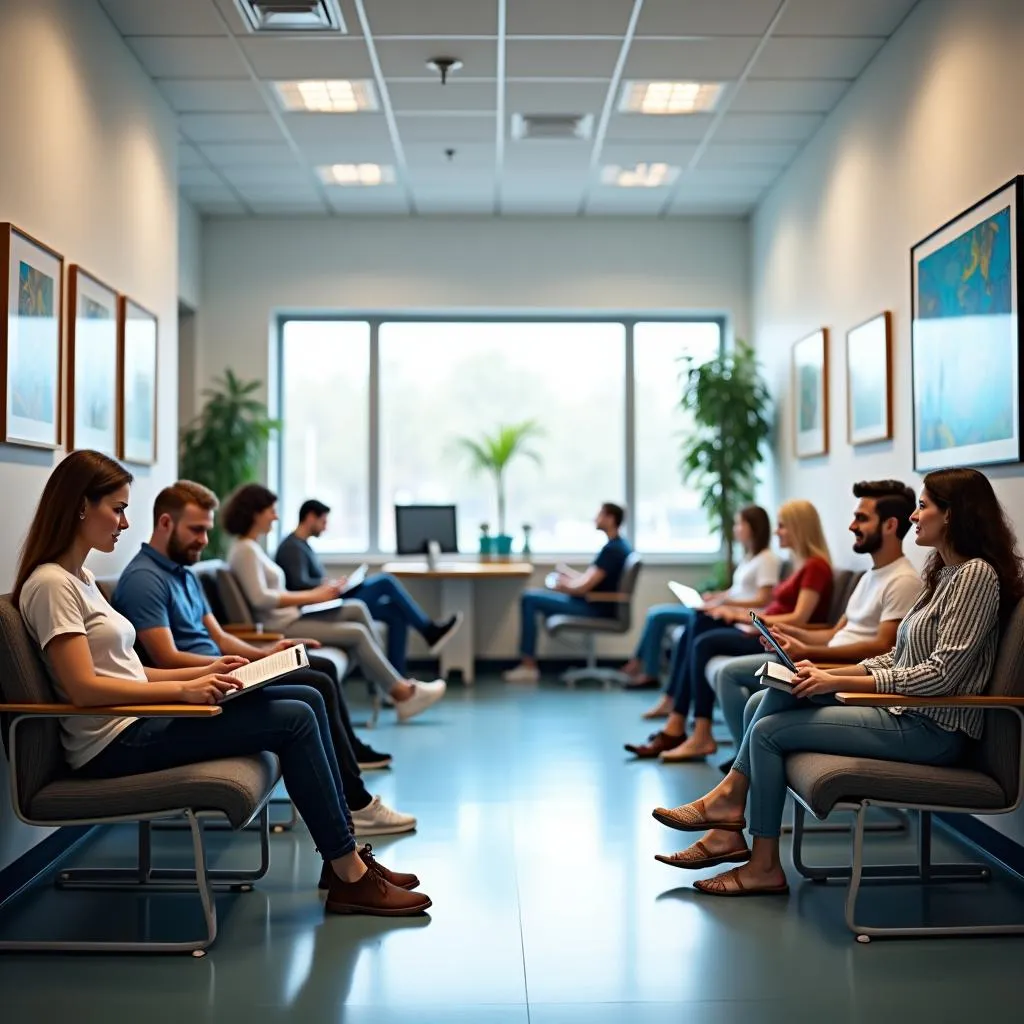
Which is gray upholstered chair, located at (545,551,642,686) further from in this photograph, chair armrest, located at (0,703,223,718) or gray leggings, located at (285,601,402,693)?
chair armrest, located at (0,703,223,718)

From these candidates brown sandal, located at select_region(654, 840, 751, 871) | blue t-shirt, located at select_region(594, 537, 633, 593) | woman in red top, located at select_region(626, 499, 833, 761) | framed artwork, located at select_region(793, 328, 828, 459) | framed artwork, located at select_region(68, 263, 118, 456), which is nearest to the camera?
brown sandal, located at select_region(654, 840, 751, 871)

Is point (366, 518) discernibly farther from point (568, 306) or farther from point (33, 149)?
point (33, 149)

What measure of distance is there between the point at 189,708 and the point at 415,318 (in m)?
6.64

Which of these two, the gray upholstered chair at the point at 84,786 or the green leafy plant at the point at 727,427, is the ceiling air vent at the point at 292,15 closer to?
the gray upholstered chair at the point at 84,786

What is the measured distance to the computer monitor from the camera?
8.80m

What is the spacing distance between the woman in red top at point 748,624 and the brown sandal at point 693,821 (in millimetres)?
1735

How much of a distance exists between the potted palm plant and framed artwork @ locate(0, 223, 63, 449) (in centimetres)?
500

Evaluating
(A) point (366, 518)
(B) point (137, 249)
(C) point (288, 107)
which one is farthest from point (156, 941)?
(A) point (366, 518)

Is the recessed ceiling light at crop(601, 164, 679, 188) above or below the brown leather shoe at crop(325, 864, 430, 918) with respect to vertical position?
above

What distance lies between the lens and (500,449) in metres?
9.38

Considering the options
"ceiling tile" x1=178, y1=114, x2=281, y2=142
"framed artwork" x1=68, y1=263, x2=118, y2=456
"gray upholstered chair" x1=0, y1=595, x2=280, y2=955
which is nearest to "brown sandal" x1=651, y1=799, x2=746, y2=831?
"gray upholstered chair" x1=0, y1=595, x2=280, y2=955

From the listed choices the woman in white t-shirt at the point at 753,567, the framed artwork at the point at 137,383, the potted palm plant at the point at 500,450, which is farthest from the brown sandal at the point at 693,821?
the potted palm plant at the point at 500,450

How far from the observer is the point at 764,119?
6863 mm

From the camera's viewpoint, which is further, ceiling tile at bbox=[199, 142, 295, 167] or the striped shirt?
ceiling tile at bbox=[199, 142, 295, 167]
